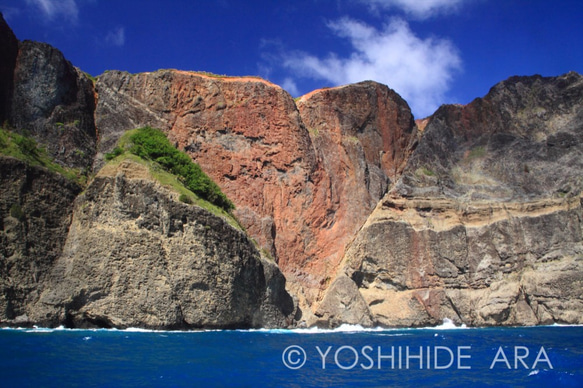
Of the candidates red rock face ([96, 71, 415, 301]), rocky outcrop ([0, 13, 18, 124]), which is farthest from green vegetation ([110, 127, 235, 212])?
rocky outcrop ([0, 13, 18, 124])

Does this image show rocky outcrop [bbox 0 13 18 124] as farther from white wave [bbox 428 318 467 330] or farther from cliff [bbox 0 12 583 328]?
white wave [bbox 428 318 467 330]

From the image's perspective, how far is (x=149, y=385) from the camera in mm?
15828

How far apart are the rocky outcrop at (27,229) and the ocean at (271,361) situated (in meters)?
3.34

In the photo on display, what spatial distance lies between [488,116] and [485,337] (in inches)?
1315

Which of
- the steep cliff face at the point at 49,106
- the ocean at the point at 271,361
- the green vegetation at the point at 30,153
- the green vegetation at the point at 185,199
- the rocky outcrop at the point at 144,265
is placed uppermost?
the steep cliff face at the point at 49,106

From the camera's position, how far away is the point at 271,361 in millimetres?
21500

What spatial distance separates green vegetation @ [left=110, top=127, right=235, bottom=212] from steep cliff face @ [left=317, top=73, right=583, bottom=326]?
13866 millimetres

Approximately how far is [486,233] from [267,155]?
22.1m

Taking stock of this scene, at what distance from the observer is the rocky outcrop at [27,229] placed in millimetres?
31844

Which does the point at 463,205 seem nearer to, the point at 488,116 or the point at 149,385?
the point at 488,116

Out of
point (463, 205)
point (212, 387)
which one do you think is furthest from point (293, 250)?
point (212, 387)

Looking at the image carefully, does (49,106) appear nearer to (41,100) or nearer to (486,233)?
(41,100)

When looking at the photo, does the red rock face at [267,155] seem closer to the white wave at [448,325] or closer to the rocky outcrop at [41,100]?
the rocky outcrop at [41,100]

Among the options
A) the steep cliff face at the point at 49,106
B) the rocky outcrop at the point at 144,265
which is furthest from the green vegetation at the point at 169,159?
the steep cliff face at the point at 49,106
